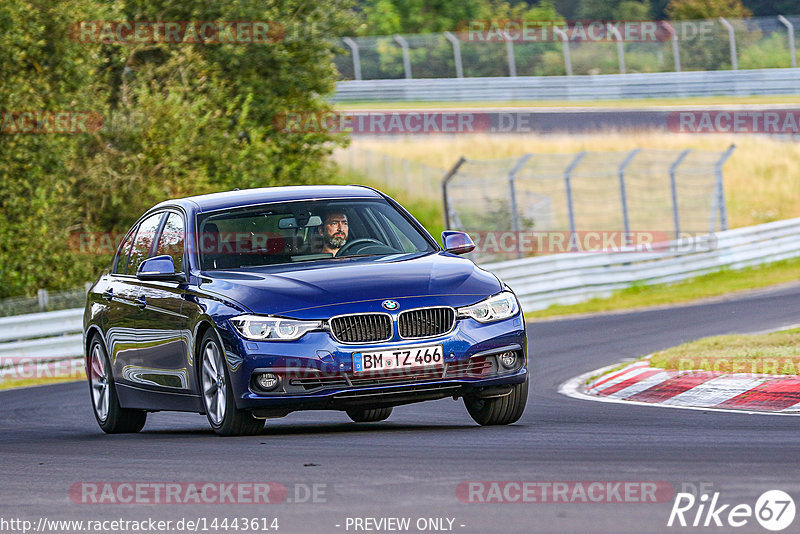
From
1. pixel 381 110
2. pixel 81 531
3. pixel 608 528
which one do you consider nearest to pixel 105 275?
pixel 81 531

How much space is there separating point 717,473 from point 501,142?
116ft

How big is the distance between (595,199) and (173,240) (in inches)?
1078

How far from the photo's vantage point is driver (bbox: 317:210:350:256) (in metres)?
9.68

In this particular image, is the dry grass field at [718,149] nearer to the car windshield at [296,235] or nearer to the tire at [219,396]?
the car windshield at [296,235]

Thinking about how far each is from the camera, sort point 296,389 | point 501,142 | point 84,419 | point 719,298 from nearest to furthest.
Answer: point 296,389 → point 84,419 → point 719,298 → point 501,142

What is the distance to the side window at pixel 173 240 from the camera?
10000 mm

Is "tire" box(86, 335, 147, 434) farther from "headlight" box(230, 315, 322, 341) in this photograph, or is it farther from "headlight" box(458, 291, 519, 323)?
"headlight" box(458, 291, 519, 323)

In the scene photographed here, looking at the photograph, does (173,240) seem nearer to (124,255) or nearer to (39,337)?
(124,255)

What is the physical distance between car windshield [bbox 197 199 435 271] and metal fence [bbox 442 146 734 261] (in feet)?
59.3

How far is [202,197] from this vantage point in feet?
33.6

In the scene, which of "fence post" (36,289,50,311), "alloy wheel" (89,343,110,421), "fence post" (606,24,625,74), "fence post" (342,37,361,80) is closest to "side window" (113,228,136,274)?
"alloy wheel" (89,343,110,421)

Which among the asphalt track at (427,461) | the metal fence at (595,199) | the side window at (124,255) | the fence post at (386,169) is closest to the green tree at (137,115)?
the metal fence at (595,199)

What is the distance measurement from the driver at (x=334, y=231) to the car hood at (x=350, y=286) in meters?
0.33

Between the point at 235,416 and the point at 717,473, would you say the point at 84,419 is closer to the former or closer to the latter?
the point at 235,416
